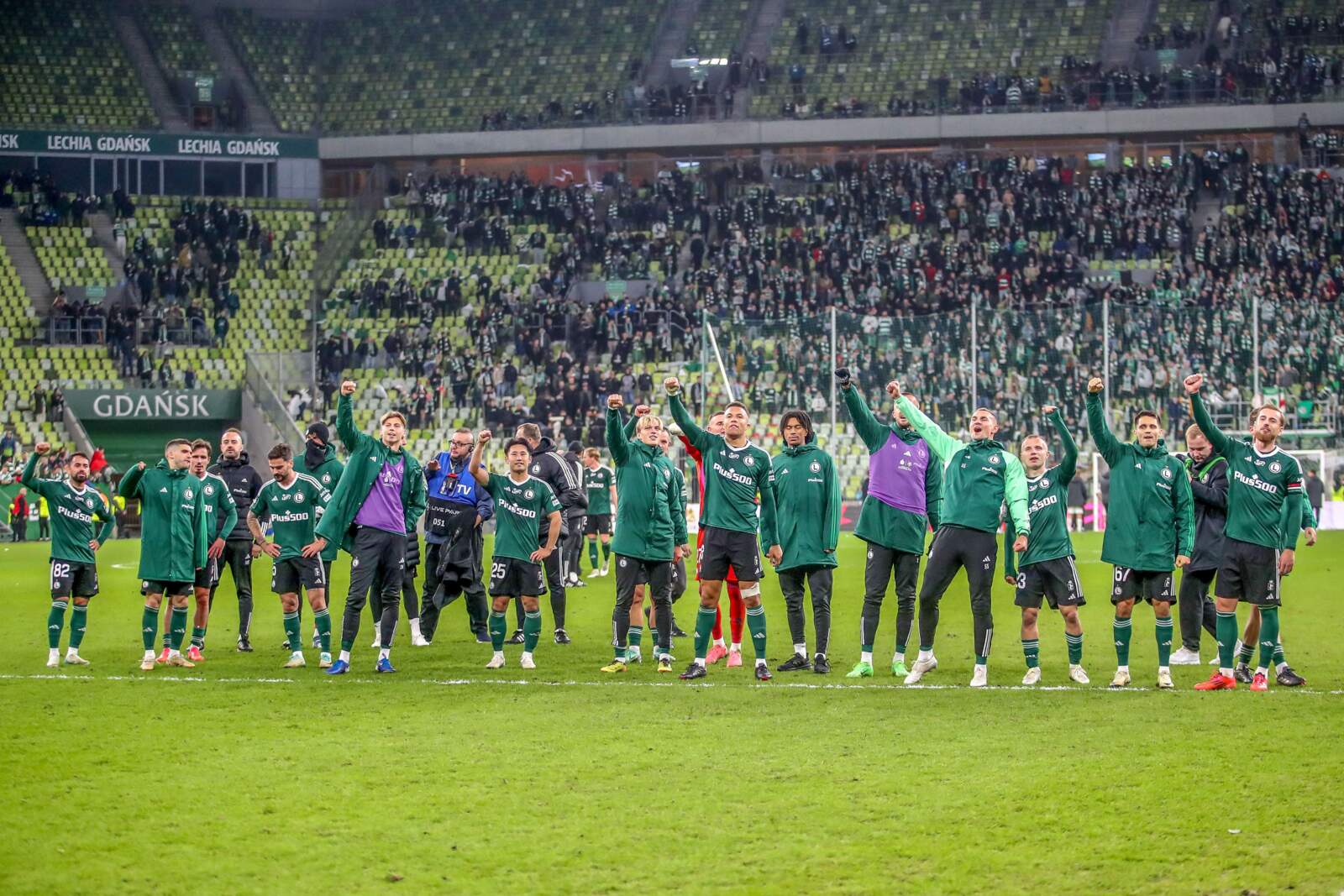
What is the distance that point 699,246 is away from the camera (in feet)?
157

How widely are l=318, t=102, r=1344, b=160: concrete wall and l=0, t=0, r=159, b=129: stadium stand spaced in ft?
21.0

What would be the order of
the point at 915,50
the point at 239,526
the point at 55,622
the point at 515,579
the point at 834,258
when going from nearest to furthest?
the point at 515,579 < the point at 55,622 < the point at 239,526 < the point at 834,258 < the point at 915,50

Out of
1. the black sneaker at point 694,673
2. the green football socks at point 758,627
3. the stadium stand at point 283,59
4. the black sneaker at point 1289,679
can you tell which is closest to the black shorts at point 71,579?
the black sneaker at point 694,673

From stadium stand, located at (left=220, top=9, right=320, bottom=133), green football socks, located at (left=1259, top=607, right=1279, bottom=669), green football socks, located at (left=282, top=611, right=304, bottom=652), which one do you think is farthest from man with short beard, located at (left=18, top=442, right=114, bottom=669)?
stadium stand, located at (left=220, top=9, right=320, bottom=133)

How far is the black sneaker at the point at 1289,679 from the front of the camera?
13.2 metres

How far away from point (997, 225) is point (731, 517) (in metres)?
34.9

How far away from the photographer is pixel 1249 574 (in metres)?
13.0

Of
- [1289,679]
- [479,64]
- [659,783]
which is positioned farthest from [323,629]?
[479,64]

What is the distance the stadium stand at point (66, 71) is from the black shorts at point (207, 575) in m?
38.7

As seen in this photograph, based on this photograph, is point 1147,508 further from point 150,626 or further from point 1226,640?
point 150,626

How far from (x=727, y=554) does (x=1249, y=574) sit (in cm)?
412

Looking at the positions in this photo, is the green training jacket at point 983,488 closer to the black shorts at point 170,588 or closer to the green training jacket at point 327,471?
the green training jacket at point 327,471

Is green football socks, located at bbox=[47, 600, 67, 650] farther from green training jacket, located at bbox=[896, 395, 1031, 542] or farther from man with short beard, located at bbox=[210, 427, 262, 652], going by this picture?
green training jacket, located at bbox=[896, 395, 1031, 542]

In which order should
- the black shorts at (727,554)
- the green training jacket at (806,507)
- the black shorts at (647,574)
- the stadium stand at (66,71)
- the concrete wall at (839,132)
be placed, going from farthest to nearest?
the stadium stand at (66,71)
the concrete wall at (839,132)
the black shorts at (647,574)
the green training jacket at (806,507)
the black shorts at (727,554)
